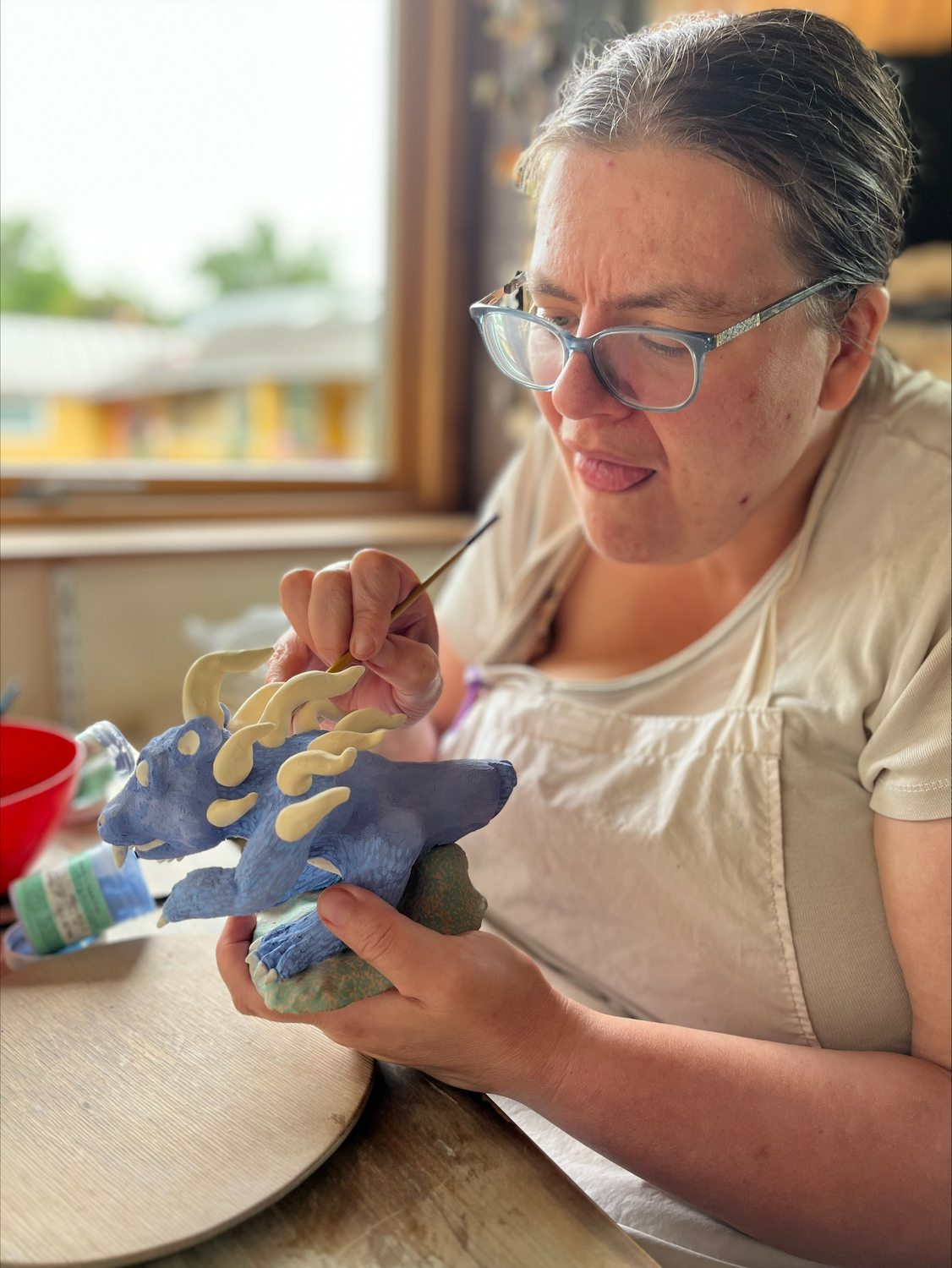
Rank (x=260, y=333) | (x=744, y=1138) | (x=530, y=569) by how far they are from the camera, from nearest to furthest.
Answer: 1. (x=744, y=1138)
2. (x=530, y=569)
3. (x=260, y=333)

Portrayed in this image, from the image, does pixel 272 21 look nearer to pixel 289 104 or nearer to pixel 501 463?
pixel 289 104

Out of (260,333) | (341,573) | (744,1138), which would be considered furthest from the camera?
(260,333)

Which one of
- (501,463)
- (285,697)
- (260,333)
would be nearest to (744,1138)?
(285,697)

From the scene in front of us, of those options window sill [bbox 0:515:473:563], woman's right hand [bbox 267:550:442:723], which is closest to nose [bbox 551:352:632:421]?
woman's right hand [bbox 267:550:442:723]

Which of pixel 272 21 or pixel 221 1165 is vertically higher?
pixel 272 21

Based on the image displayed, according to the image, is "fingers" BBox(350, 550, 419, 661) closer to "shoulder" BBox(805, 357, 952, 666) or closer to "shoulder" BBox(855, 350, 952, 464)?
"shoulder" BBox(805, 357, 952, 666)

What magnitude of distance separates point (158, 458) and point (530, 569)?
1.32 m

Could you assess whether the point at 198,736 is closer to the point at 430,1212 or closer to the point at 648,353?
the point at 430,1212

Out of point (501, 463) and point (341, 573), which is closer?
point (341, 573)

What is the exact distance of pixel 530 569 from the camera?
4.36ft

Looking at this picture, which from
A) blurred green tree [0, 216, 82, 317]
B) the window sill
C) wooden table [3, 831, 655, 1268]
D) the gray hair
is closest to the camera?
wooden table [3, 831, 655, 1268]

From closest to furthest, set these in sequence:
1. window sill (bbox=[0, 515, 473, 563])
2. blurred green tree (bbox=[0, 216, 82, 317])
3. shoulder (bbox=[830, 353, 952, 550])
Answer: shoulder (bbox=[830, 353, 952, 550])
window sill (bbox=[0, 515, 473, 563])
blurred green tree (bbox=[0, 216, 82, 317])

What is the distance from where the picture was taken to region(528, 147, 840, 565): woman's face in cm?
86

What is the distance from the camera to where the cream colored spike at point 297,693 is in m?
0.74
